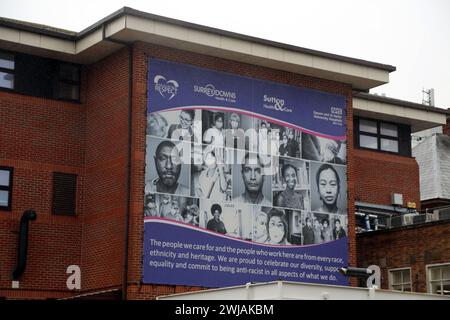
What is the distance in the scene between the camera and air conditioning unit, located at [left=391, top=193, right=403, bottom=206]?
4416 cm

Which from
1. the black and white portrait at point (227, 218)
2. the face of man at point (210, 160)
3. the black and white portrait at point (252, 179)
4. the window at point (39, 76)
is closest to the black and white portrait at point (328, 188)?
the black and white portrait at point (252, 179)

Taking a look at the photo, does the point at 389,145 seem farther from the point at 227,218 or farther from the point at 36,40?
the point at 36,40

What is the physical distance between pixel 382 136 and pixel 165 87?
1398cm

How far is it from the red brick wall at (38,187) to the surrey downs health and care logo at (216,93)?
4913 mm

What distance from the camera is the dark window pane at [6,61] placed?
112 ft

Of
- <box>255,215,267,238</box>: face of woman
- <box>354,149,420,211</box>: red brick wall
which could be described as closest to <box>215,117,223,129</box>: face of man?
<box>255,215,267,238</box>: face of woman

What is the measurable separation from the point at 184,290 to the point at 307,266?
526 cm

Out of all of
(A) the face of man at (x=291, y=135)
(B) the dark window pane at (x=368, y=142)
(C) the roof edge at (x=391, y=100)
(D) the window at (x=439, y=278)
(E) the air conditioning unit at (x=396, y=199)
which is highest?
(C) the roof edge at (x=391, y=100)

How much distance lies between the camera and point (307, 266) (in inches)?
1401

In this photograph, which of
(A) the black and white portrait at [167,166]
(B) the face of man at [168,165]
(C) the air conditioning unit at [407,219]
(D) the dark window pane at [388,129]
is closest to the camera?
(A) the black and white portrait at [167,166]

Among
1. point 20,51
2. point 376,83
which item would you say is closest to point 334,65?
point 376,83

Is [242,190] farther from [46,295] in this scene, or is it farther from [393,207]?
[393,207]

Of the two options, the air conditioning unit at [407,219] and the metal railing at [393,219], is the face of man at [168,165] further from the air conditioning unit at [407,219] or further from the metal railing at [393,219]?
the air conditioning unit at [407,219]
